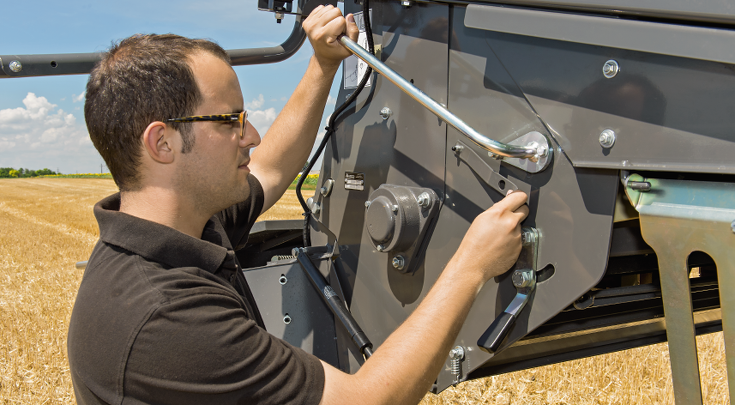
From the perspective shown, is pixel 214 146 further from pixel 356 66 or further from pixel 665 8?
pixel 665 8

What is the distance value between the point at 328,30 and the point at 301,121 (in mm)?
491

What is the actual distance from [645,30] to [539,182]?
47 cm

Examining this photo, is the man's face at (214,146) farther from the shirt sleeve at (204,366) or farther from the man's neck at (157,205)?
the shirt sleeve at (204,366)

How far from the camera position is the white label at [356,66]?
83.2 inches

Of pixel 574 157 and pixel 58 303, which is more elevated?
pixel 574 157

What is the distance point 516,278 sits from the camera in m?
1.54

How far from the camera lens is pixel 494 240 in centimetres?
146

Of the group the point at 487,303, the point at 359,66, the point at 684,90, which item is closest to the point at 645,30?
the point at 684,90

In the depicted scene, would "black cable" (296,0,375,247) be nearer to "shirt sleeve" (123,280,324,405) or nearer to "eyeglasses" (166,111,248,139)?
"eyeglasses" (166,111,248,139)

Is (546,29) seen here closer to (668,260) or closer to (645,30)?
(645,30)

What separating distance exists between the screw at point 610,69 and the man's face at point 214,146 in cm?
107

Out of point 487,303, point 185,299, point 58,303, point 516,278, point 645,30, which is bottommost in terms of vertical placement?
point 58,303

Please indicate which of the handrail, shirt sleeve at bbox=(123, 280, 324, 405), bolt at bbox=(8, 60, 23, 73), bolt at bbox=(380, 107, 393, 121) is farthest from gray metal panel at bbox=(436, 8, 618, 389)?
bolt at bbox=(8, 60, 23, 73)

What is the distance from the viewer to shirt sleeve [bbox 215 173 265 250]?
2225 mm
